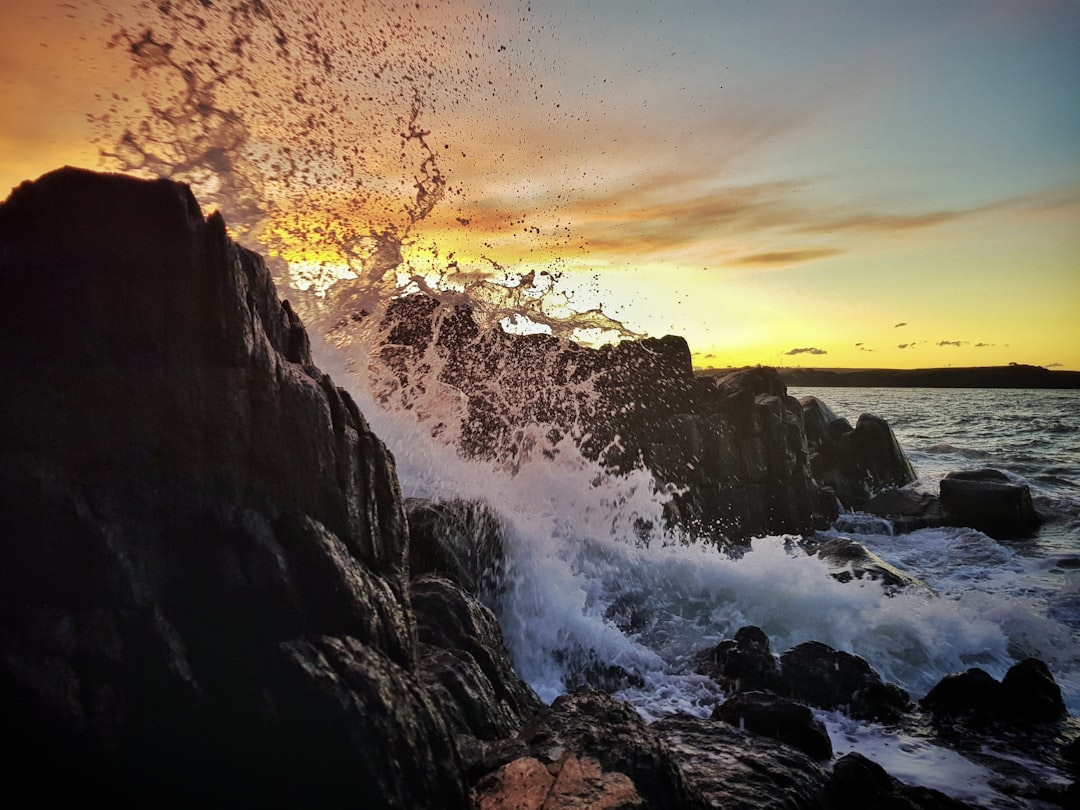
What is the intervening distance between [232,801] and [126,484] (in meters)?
2.10

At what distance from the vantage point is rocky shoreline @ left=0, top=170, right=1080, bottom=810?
4035 millimetres

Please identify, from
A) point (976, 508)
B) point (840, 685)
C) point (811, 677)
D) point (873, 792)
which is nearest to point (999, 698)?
point (840, 685)

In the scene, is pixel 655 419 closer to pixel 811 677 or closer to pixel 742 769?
pixel 811 677

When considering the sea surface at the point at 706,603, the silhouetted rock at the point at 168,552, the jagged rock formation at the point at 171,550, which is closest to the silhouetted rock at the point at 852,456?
the sea surface at the point at 706,603

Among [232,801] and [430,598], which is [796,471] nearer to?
[430,598]

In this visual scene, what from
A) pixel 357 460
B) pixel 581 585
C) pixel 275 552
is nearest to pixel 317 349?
pixel 581 585

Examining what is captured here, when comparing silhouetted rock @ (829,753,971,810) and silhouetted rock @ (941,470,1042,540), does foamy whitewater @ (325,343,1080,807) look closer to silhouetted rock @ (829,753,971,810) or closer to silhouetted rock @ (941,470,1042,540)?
silhouetted rock @ (829,753,971,810)

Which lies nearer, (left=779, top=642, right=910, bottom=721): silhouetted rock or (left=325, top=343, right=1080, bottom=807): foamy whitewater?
(left=779, top=642, right=910, bottom=721): silhouetted rock

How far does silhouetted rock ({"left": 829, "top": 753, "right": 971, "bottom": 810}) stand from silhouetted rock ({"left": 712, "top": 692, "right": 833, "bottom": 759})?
1217mm

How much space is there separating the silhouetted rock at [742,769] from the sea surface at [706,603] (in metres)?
1.85

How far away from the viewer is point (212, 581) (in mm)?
4469

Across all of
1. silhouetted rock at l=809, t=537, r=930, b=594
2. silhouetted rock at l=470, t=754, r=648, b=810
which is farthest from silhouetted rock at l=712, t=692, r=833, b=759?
silhouetted rock at l=809, t=537, r=930, b=594

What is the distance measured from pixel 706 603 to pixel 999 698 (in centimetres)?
568

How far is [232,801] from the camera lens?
4.25 metres
